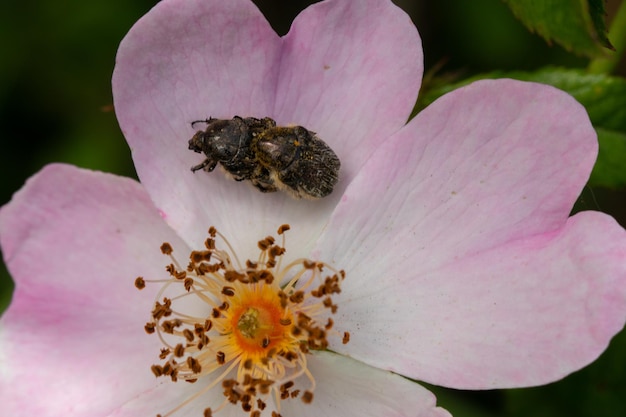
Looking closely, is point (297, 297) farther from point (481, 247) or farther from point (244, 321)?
point (481, 247)

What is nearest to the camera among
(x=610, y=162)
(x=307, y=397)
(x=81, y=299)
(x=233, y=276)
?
(x=307, y=397)

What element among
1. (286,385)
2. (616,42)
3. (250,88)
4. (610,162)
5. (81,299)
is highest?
(250,88)

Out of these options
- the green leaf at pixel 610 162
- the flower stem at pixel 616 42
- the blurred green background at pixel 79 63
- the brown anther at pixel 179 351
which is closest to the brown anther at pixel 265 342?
the brown anther at pixel 179 351

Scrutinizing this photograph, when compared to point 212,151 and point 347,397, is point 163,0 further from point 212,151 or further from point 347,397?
point 347,397

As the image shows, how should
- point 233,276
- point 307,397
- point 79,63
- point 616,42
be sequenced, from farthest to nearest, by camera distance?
point 79,63
point 616,42
point 233,276
point 307,397

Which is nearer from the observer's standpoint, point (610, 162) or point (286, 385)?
point (286, 385)

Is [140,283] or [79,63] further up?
[140,283]

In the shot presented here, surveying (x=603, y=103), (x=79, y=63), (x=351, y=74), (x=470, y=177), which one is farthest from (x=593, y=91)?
(x=79, y=63)

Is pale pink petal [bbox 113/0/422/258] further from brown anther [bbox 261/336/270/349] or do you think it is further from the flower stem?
the flower stem

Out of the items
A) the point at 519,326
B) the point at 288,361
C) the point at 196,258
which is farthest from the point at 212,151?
the point at 519,326
